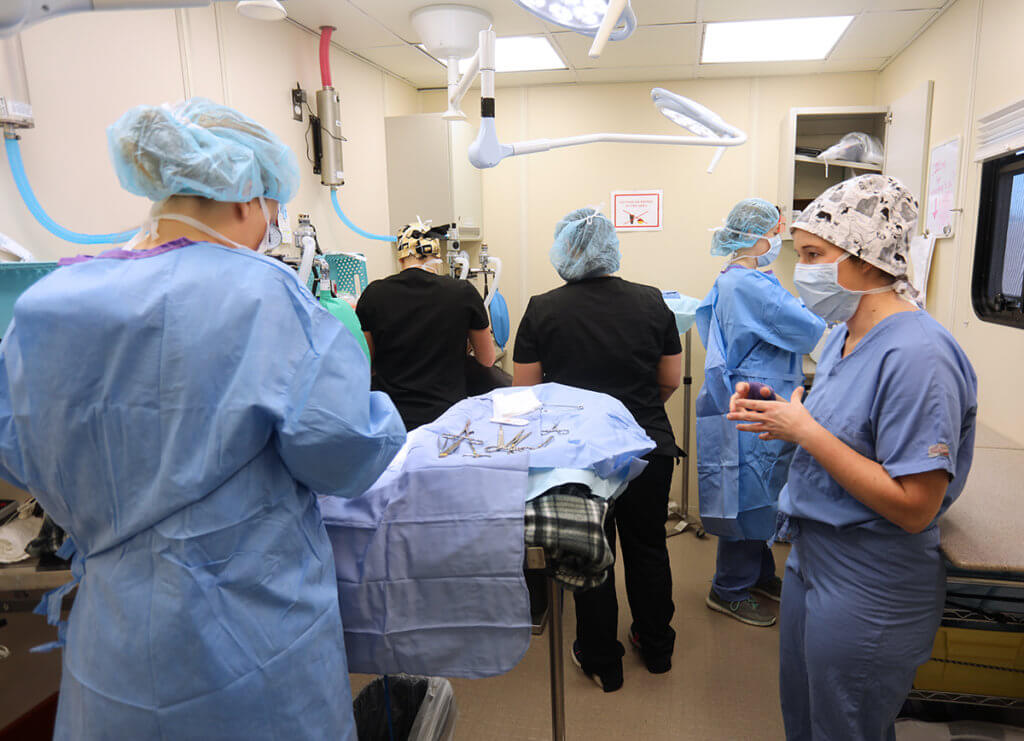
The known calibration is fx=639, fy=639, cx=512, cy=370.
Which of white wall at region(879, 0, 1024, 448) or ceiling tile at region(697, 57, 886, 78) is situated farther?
ceiling tile at region(697, 57, 886, 78)

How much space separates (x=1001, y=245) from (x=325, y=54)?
2.78 metres

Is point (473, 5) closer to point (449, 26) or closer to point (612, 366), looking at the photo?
point (449, 26)

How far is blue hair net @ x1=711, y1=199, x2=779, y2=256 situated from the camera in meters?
2.39

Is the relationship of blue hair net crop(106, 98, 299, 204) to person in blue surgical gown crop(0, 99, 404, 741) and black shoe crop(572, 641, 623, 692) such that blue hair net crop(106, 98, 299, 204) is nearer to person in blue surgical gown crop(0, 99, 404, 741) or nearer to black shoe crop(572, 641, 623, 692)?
person in blue surgical gown crop(0, 99, 404, 741)

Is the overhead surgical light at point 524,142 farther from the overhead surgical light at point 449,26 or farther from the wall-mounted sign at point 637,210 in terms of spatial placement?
the wall-mounted sign at point 637,210

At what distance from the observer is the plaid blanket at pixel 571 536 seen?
3.74 ft

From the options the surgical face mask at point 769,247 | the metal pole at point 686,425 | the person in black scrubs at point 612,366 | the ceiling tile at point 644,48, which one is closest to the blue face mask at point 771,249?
the surgical face mask at point 769,247

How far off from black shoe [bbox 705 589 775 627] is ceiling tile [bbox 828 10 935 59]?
2.52m

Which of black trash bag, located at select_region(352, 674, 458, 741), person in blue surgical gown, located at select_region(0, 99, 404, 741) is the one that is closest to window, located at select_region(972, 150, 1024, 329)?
black trash bag, located at select_region(352, 674, 458, 741)

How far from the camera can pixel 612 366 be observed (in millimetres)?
2027

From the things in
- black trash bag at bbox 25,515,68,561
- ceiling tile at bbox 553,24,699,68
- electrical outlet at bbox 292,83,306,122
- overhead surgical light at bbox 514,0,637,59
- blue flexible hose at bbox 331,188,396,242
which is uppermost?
ceiling tile at bbox 553,24,699,68

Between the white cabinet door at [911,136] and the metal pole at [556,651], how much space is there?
261cm

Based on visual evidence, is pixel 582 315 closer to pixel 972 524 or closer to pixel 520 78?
pixel 972 524

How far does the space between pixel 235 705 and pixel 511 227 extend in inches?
137
